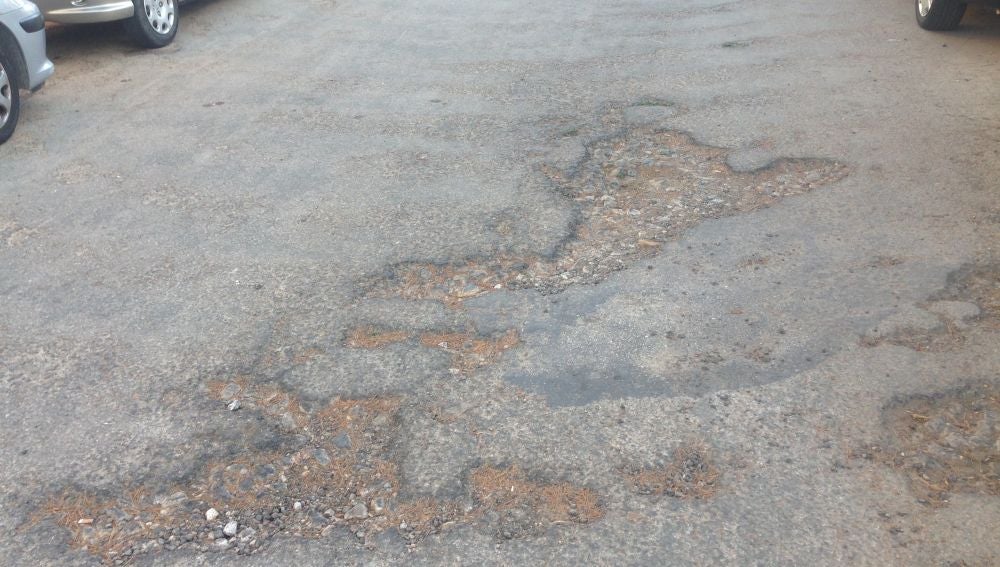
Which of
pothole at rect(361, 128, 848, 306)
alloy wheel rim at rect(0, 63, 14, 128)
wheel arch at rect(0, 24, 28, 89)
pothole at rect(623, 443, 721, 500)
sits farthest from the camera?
wheel arch at rect(0, 24, 28, 89)

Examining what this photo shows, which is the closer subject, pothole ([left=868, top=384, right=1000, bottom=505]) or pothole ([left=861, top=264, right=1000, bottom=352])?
pothole ([left=868, top=384, right=1000, bottom=505])

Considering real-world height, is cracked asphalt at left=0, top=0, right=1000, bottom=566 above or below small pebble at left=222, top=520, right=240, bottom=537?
above

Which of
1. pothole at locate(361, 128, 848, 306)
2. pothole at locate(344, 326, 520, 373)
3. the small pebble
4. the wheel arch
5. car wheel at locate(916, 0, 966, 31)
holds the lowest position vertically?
the small pebble

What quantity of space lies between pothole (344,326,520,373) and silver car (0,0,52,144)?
167 inches

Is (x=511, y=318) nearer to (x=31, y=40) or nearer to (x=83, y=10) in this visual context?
(x=31, y=40)

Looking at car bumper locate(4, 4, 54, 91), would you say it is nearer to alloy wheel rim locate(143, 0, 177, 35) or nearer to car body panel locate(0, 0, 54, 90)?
car body panel locate(0, 0, 54, 90)

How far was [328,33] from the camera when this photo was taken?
993 centimetres

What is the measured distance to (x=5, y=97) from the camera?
6941mm

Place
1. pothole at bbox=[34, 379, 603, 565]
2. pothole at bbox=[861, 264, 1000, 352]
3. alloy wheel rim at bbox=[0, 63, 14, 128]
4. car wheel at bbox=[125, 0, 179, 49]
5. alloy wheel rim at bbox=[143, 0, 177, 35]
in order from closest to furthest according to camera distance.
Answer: pothole at bbox=[34, 379, 603, 565]
pothole at bbox=[861, 264, 1000, 352]
alloy wheel rim at bbox=[0, 63, 14, 128]
car wheel at bbox=[125, 0, 179, 49]
alloy wheel rim at bbox=[143, 0, 177, 35]

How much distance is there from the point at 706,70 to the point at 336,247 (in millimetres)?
4366

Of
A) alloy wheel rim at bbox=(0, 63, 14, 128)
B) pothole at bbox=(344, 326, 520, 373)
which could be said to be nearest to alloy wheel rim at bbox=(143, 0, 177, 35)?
alloy wheel rim at bbox=(0, 63, 14, 128)

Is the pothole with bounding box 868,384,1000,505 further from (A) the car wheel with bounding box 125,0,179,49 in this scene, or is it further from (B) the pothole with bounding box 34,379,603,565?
(A) the car wheel with bounding box 125,0,179,49

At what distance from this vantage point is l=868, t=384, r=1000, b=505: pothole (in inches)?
127

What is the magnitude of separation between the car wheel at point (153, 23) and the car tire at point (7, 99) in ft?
6.83
